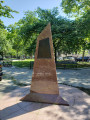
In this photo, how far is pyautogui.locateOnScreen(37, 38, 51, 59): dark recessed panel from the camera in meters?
4.28

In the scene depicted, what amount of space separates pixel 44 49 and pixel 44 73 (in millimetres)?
1050

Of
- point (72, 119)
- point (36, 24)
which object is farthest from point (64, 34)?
point (72, 119)

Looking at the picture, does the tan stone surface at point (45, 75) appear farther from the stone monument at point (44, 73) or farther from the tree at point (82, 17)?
the tree at point (82, 17)

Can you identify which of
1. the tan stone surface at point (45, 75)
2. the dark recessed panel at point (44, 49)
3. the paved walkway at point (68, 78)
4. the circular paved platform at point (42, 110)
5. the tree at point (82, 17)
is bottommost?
the circular paved platform at point (42, 110)

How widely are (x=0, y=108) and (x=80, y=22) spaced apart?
14.3 metres

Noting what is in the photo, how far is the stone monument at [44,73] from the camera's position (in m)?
4.11

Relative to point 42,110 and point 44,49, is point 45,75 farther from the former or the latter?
point 42,110

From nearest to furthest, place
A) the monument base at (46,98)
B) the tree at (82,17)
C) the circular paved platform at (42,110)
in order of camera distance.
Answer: the circular paved platform at (42,110) → the monument base at (46,98) → the tree at (82,17)

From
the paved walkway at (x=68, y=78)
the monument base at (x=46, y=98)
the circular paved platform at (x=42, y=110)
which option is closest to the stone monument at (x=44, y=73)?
the monument base at (x=46, y=98)

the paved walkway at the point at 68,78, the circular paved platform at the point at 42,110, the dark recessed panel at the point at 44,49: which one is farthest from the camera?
the paved walkway at the point at 68,78

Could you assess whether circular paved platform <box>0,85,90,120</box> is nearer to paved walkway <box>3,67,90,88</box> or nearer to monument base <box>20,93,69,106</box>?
monument base <box>20,93,69,106</box>

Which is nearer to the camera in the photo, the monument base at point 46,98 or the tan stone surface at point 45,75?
the monument base at point 46,98

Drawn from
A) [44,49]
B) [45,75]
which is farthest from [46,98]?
[44,49]

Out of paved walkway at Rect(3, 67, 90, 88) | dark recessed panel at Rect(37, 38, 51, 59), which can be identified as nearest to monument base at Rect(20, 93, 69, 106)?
dark recessed panel at Rect(37, 38, 51, 59)
